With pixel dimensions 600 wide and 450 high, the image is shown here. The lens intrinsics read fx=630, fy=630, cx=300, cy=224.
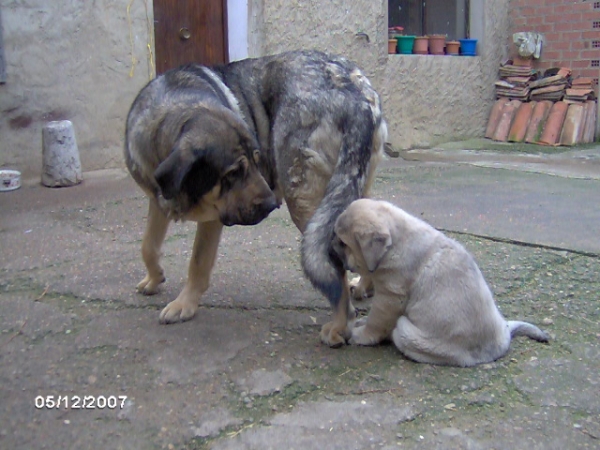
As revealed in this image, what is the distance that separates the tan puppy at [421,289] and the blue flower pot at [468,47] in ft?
28.3

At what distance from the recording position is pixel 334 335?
2.85 meters

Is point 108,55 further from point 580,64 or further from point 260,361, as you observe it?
point 580,64

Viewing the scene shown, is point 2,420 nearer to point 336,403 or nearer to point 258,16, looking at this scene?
point 336,403

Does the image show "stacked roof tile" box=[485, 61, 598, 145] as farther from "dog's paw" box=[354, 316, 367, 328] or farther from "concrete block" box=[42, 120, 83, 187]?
"dog's paw" box=[354, 316, 367, 328]

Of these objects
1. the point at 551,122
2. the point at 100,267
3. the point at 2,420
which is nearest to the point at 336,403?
the point at 2,420

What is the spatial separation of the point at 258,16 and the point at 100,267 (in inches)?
202

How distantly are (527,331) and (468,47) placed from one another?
28.4 feet

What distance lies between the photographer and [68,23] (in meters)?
7.03

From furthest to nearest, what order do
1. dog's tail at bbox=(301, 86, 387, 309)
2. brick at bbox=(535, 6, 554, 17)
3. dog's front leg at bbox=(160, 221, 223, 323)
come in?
brick at bbox=(535, 6, 554, 17) < dog's front leg at bbox=(160, 221, 223, 323) < dog's tail at bbox=(301, 86, 387, 309)

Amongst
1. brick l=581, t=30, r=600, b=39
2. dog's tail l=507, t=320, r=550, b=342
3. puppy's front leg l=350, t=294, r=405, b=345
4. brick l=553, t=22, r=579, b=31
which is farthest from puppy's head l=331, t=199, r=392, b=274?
brick l=553, t=22, r=579, b=31

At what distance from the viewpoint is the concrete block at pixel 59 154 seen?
22.2ft

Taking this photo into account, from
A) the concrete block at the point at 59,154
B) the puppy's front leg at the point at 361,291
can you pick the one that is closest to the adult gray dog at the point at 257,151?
the puppy's front leg at the point at 361,291

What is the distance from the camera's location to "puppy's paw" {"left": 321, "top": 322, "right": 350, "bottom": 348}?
2.85 m

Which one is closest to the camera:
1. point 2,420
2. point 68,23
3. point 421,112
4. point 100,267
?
point 2,420
